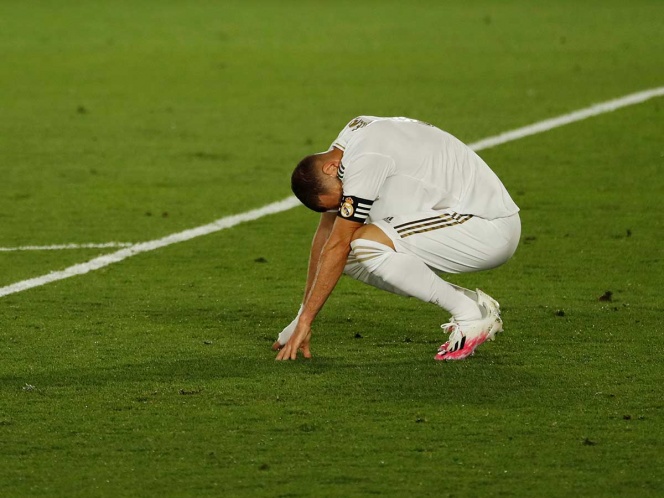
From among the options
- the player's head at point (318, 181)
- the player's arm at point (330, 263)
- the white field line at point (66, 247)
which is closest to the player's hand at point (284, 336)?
the player's arm at point (330, 263)

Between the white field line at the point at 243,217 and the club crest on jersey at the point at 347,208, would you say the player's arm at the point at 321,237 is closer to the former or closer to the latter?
the club crest on jersey at the point at 347,208

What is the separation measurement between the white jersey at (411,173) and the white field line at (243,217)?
93.9 inches

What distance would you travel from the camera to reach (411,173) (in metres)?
6.24

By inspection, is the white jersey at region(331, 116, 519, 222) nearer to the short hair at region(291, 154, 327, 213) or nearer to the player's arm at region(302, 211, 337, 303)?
the short hair at region(291, 154, 327, 213)

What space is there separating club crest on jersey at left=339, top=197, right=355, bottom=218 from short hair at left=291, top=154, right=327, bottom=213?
0.46 feet

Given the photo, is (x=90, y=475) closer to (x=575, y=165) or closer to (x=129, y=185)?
(x=129, y=185)

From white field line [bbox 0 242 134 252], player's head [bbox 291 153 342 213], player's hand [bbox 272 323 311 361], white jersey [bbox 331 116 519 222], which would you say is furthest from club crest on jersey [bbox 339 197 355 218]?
white field line [bbox 0 242 134 252]

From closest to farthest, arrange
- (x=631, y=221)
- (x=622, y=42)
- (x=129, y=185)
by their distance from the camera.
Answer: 1. (x=631, y=221)
2. (x=129, y=185)
3. (x=622, y=42)

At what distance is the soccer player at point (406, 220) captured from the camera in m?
6.03

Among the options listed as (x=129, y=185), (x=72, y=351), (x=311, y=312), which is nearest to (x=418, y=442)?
(x=311, y=312)

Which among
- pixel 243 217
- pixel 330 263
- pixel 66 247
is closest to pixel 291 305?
pixel 330 263

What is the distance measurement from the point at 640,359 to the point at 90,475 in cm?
256

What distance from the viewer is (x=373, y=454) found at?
16.4 ft

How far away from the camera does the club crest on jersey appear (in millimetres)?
5977
